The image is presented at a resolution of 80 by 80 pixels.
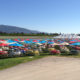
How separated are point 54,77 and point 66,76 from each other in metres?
0.70

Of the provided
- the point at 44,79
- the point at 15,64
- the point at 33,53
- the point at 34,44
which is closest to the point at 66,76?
the point at 44,79

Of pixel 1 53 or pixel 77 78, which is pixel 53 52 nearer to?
pixel 1 53

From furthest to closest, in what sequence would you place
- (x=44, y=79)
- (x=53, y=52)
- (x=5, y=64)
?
(x=53, y=52)
(x=5, y=64)
(x=44, y=79)

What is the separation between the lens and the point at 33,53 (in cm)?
1723

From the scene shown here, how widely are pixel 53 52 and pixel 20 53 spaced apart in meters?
4.33

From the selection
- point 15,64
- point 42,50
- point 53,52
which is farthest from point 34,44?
point 15,64

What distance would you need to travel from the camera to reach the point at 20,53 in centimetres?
1700

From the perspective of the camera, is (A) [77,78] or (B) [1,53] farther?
(B) [1,53]

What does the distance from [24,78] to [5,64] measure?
3.75 m

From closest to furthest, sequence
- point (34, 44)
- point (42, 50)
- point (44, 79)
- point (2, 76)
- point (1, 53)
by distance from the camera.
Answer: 1. point (44, 79)
2. point (2, 76)
3. point (1, 53)
4. point (42, 50)
5. point (34, 44)

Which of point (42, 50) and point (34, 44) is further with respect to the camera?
point (34, 44)

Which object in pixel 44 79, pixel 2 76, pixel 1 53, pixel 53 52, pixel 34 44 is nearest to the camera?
pixel 44 79

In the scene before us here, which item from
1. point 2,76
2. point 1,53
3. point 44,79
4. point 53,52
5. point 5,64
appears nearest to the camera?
point 44,79

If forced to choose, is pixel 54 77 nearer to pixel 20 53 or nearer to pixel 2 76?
pixel 2 76
